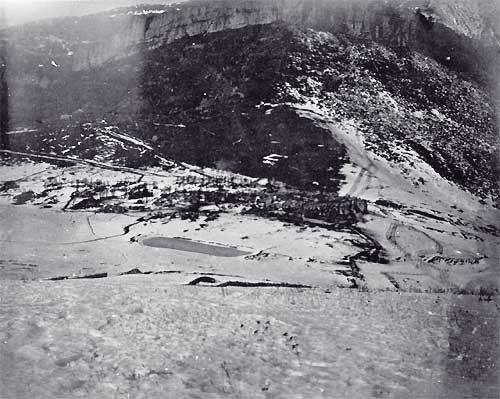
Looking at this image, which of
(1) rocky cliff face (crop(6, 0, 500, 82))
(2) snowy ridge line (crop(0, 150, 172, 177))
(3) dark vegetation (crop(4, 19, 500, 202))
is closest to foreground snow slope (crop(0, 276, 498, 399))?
(3) dark vegetation (crop(4, 19, 500, 202))

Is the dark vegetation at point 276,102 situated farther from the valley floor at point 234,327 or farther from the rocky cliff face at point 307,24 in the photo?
the valley floor at point 234,327

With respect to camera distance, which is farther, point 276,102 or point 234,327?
point 276,102

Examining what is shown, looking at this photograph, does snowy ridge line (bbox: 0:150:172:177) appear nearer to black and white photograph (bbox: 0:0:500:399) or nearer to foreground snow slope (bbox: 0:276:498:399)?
black and white photograph (bbox: 0:0:500:399)

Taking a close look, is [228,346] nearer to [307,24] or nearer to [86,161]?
[86,161]

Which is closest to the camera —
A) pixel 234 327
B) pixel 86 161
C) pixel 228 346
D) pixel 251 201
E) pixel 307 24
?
pixel 228 346

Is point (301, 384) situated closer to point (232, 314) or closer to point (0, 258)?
point (232, 314)

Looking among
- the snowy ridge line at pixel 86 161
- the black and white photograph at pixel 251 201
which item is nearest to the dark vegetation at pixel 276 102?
the black and white photograph at pixel 251 201

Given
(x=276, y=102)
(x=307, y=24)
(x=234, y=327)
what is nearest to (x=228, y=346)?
(x=234, y=327)

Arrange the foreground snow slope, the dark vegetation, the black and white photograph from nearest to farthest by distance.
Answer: the foreground snow slope, the black and white photograph, the dark vegetation

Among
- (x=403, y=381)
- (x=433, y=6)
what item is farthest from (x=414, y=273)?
(x=433, y=6)
